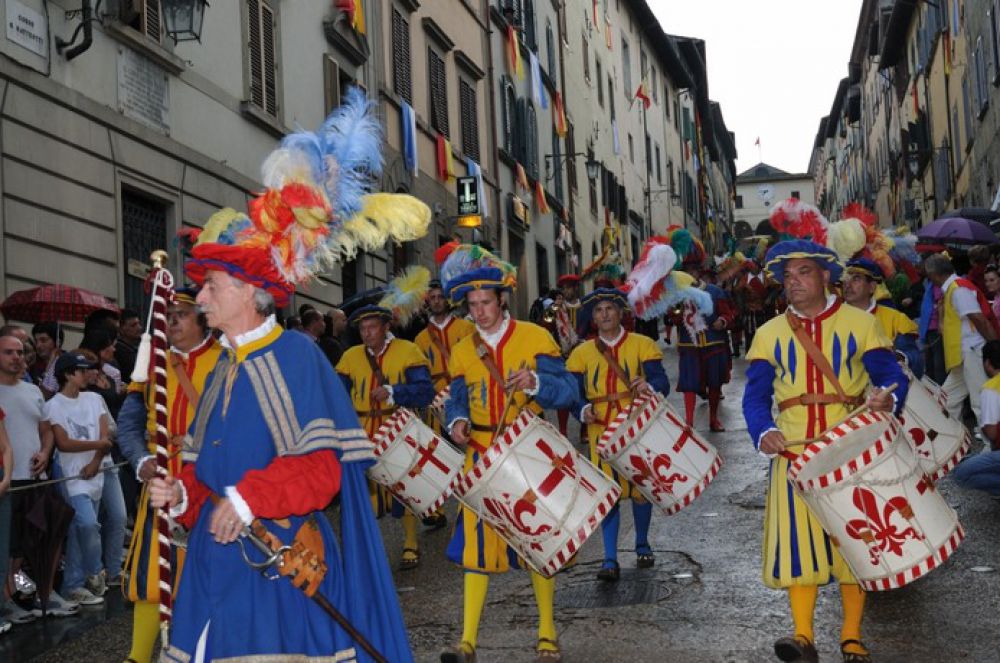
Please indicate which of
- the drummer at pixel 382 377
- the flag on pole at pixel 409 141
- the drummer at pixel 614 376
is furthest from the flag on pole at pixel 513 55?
the drummer at pixel 614 376

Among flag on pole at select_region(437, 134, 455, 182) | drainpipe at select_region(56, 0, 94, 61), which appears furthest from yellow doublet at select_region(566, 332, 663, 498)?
flag on pole at select_region(437, 134, 455, 182)

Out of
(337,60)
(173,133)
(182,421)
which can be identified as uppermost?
(337,60)

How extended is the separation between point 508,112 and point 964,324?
60.8 feet

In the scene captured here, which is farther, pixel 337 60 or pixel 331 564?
pixel 337 60

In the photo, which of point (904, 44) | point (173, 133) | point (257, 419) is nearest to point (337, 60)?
point (173, 133)

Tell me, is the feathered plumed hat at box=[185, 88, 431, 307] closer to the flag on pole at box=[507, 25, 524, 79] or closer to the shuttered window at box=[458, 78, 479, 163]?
the shuttered window at box=[458, 78, 479, 163]

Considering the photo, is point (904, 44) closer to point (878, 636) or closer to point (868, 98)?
point (868, 98)

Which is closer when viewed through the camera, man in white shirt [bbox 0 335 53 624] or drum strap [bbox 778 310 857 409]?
drum strap [bbox 778 310 857 409]

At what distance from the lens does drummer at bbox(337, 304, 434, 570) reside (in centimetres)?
928

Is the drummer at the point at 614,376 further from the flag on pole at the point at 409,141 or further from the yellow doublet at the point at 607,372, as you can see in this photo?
the flag on pole at the point at 409,141

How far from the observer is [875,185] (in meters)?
53.9

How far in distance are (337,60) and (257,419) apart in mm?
15161

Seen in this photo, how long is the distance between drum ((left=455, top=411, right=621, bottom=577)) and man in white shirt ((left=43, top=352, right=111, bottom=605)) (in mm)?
A: 3052

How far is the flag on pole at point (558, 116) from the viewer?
33500mm
